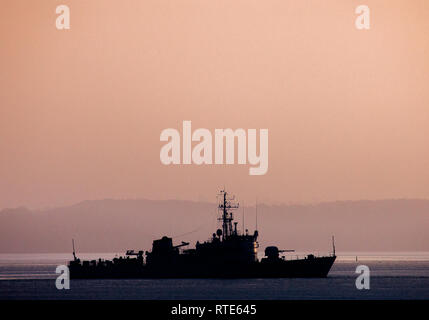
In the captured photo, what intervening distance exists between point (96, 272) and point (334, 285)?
35.1 meters

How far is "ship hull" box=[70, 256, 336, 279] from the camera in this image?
10206cm

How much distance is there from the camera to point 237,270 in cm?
10138

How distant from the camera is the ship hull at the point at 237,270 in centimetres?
10206

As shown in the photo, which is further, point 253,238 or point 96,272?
point 96,272
